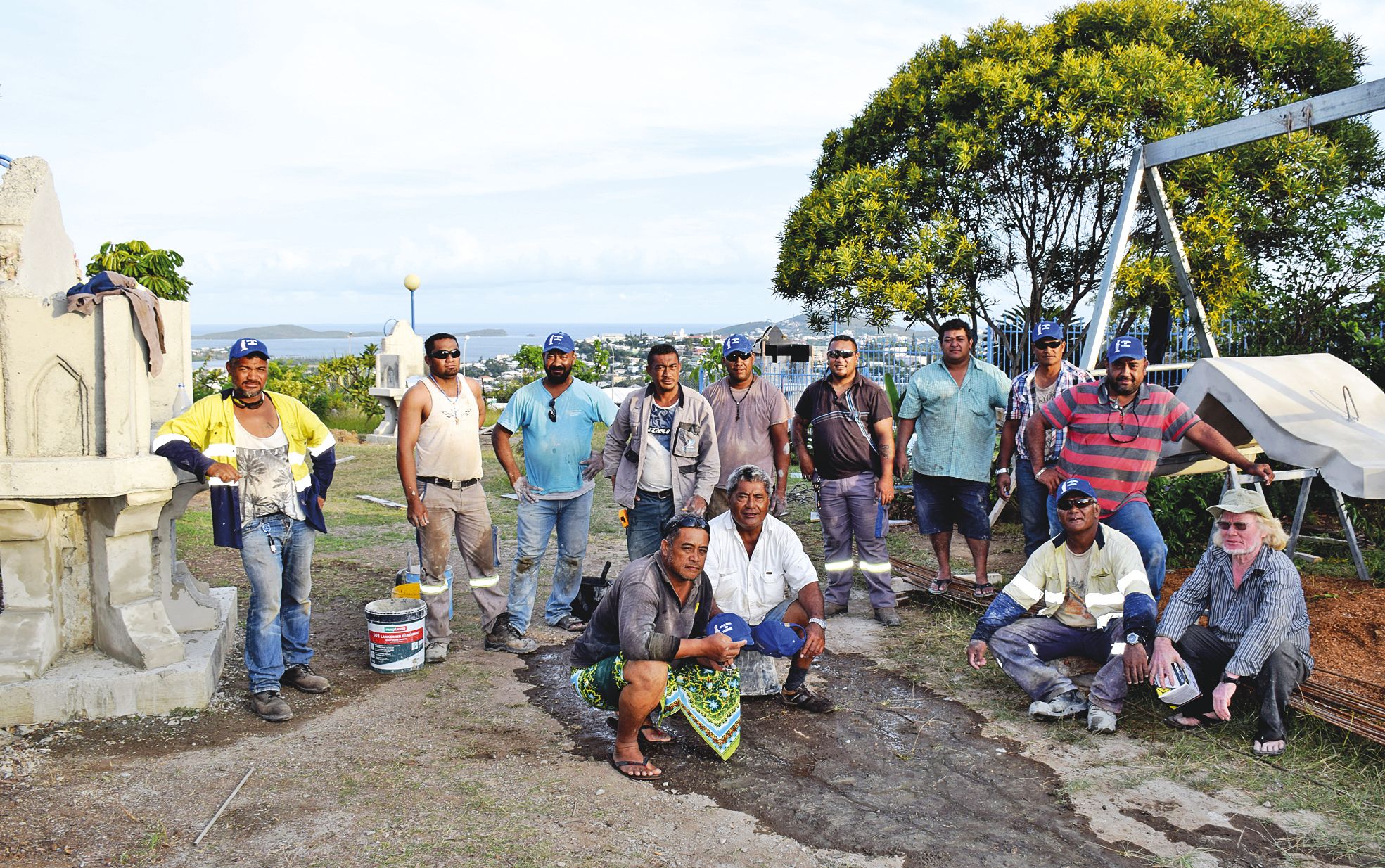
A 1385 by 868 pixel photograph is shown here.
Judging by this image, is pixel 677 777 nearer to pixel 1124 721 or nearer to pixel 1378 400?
pixel 1124 721

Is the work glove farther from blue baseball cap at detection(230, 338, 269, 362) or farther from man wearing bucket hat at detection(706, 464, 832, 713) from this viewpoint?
blue baseball cap at detection(230, 338, 269, 362)

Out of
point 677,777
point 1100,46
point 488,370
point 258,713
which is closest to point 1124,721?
point 677,777

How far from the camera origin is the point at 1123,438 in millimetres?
5707

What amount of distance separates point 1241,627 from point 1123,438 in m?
1.31

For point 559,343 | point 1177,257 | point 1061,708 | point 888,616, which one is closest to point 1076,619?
point 1061,708

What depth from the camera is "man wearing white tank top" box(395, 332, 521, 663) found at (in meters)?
5.91

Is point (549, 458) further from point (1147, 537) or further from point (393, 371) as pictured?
point (393, 371)

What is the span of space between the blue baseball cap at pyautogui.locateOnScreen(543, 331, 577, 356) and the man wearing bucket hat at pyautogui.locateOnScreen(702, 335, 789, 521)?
37.8 inches

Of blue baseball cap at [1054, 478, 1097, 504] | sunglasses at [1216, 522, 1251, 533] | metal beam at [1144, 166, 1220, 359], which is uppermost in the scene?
metal beam at [1144, 166, 1220, 359]

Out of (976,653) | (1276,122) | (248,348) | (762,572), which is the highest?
(1276,122)

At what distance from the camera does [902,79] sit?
45.1ft

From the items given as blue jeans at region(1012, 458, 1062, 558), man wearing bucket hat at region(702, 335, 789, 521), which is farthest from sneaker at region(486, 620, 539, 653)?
blue jeans at region(1012, 458, 1062, 558)

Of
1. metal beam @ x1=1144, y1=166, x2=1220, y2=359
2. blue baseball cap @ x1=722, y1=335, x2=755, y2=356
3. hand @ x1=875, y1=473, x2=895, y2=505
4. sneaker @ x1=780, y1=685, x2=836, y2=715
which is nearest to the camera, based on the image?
sneaker @ x1=780, y1=685, x2=836, y2=715

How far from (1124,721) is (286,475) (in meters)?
4.43
